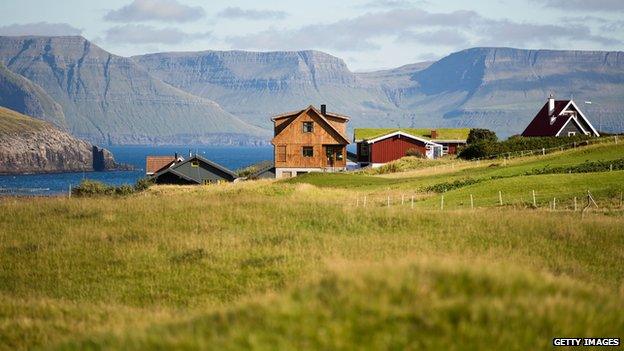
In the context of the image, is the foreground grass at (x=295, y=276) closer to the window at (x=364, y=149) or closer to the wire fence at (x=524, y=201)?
the wire fence at (x=524, y=201)

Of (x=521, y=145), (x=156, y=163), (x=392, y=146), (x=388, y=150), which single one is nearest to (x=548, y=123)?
(x=521, y=145)

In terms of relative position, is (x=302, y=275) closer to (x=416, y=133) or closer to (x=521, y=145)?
(x=521, y=145)

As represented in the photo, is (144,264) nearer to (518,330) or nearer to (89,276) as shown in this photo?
(89,276)

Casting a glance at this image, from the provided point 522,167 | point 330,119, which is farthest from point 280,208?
point 330,119

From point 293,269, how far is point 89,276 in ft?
19.7

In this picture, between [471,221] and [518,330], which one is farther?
[471,221]

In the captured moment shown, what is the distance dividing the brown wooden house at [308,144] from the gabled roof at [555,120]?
1029 inches

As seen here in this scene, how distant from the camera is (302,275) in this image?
74.5ft

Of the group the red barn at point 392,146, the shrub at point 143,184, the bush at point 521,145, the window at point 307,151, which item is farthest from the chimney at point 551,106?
the shrub at point 143,184

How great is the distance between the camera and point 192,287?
22844 mm

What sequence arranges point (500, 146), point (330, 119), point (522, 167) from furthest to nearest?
point (330, 119) → point (500, 146) → point (522, 167)

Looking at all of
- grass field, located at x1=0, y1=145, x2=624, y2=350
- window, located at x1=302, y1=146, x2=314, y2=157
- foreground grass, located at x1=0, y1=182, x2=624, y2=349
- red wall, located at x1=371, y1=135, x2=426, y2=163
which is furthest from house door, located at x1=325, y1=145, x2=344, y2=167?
foreground grass, located at x1=0, y1=182, x2=624, y2=349

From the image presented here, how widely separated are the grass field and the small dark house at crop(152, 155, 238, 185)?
5540 centimetres

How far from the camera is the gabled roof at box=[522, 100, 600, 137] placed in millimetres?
107312
